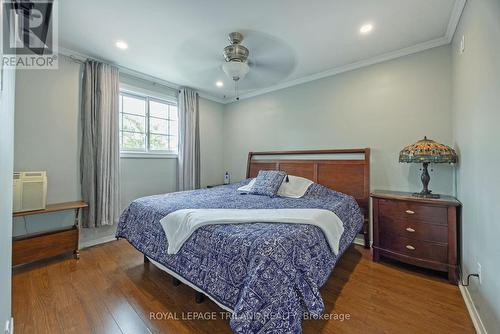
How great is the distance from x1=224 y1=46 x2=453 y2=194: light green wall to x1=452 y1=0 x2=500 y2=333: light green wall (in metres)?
0.46

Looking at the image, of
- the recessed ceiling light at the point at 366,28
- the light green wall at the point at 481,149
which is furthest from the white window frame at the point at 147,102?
the light green wall at the point at 481,149

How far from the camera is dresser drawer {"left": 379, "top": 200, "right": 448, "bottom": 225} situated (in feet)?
6.75

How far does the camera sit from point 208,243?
1.49m

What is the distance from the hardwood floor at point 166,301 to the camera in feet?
4.91

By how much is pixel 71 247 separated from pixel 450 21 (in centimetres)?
483

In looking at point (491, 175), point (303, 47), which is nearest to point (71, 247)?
point (303, 47)

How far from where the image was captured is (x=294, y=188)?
9.59 feet

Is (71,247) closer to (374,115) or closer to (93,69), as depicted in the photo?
(93,69)

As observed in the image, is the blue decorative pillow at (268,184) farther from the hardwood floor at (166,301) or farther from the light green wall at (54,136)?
the light green wall at (54,136)

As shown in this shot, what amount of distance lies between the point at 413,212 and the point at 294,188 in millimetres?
1317

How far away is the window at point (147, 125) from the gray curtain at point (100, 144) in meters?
0.32

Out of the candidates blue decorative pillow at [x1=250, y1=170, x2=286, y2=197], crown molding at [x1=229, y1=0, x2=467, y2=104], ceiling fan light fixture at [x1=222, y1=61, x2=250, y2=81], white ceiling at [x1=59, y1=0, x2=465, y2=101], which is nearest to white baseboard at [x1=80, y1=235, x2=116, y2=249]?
blue decorative pillow at [x1=250, y1=170, x2=286, y2=197]

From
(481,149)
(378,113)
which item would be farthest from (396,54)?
(481,149)

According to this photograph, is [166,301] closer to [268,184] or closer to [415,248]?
[268,184]
